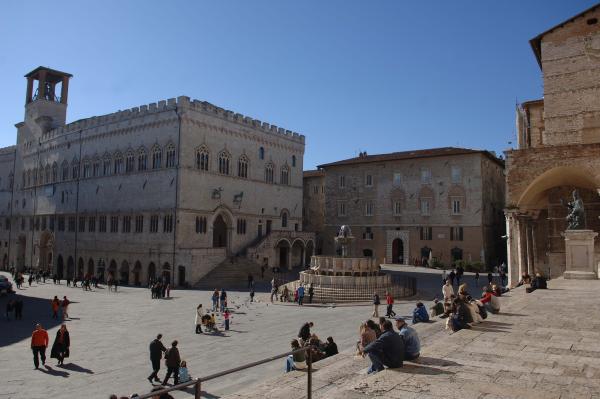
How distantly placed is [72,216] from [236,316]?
32352 mm

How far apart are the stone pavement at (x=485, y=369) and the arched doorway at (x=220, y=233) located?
31652mm

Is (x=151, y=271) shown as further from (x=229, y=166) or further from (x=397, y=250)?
(x=397, y=250)

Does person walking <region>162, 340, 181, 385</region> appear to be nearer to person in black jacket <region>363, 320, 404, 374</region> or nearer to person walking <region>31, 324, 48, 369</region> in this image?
person walking <region>31, 324, 48, 369</region>

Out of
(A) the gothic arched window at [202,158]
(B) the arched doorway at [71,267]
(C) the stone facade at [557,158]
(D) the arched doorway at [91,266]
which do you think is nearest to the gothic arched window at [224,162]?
(A) the gothic arched window at [202,158]

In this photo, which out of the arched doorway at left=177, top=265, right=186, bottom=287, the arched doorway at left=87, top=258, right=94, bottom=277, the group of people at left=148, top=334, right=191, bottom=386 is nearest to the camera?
the group of people at left=148, top=334, right=191, bottom=386

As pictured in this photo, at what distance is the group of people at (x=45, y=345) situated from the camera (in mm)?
12656

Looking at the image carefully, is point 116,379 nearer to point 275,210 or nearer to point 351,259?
point 351,259

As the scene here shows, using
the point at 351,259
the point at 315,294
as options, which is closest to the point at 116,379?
the point at 315,294

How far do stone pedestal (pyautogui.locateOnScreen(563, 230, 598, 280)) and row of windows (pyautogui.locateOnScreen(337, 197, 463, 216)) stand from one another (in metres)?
22.7

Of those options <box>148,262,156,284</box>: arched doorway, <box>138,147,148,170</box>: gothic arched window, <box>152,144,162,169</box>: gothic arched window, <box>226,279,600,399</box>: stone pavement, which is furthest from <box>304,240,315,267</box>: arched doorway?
<box>226,279,600,399</box>: stone pavement

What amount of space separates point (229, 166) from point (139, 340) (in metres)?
25.6

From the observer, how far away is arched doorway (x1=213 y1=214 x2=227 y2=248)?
134ft

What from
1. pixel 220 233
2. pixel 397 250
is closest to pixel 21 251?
pixel 220 233

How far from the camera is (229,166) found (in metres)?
40.6
